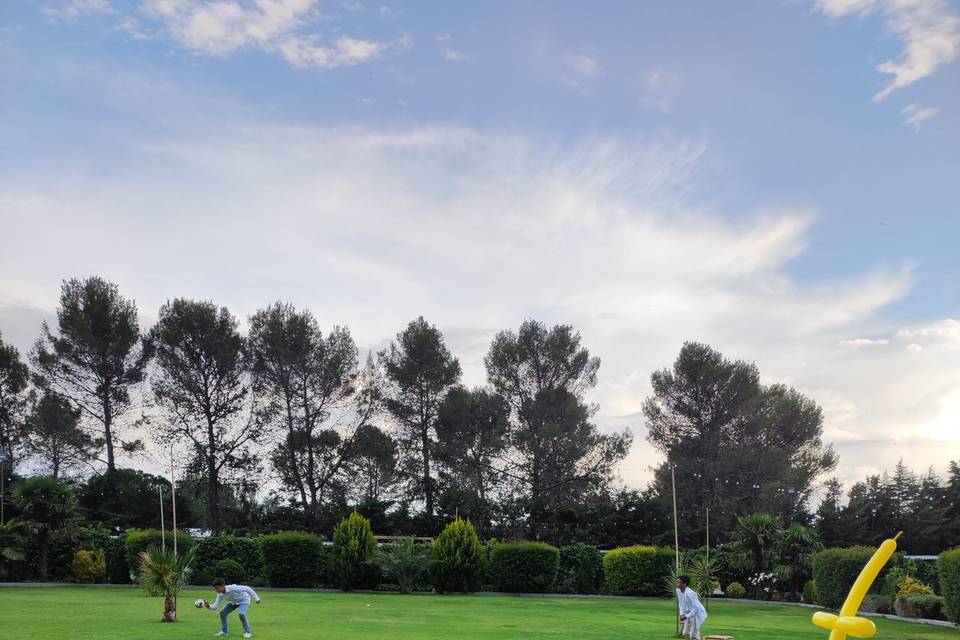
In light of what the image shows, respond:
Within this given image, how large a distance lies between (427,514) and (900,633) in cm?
3205

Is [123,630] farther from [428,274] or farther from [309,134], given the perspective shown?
[428,274]

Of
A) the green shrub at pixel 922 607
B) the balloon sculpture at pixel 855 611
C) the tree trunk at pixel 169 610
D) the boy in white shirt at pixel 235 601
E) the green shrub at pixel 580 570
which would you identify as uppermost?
the balloon sculpture at pixel 855 611

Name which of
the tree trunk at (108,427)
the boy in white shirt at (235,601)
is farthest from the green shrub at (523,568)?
the tree trunk at (108,427)

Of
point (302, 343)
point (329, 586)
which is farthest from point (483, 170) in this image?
point (302, 343)

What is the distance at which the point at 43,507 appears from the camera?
1296 inches

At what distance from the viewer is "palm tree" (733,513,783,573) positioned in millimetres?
31625

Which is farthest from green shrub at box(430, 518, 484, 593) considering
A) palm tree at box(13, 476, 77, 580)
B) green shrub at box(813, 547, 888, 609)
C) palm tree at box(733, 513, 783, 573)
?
palm tree at box(13, 476, 77, 580)

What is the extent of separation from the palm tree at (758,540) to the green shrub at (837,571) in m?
4.30

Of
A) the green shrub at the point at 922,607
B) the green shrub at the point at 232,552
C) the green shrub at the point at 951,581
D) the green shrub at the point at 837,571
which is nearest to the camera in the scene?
the green shrub at the point at 951,581

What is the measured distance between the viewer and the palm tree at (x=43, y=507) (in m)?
32.6

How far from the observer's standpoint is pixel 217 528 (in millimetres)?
46031

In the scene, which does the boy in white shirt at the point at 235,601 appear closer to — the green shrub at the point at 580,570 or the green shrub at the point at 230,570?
the green shrub at the point at 230,570

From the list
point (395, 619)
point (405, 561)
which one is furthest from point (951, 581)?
point (405, 561)

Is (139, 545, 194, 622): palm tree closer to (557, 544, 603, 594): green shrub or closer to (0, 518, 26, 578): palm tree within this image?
(0, 518, 26, 578): palm tree
